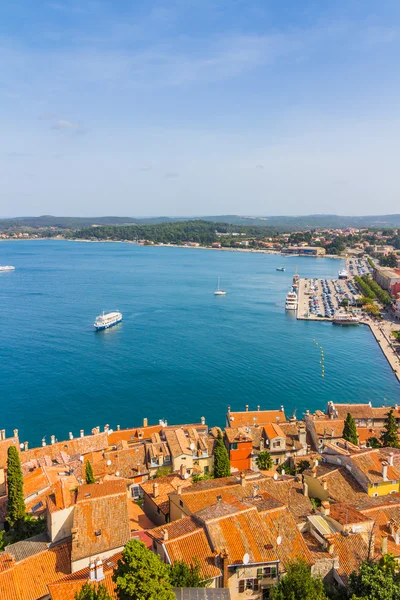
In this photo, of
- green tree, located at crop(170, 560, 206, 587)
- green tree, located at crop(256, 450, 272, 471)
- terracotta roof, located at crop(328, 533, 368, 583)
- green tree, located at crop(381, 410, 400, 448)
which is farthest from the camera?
green tree, located at crop(381, 410, 400, 448)

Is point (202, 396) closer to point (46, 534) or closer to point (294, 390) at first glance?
point (294, 390)

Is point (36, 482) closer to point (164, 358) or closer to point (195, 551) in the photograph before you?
point (195, 551)

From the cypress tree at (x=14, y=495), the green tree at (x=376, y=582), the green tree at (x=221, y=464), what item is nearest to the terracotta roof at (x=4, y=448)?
the cypress tree at (x=14, y=495)

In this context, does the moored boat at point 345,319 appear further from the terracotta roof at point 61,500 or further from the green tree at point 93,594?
the green tree at point 93,594

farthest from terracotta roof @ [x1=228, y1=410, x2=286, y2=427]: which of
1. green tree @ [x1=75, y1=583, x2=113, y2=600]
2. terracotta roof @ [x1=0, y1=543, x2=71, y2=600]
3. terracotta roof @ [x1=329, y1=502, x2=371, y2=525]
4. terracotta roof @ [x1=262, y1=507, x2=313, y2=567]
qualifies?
green tree @ [x1=75, y1=583, x2=113, y2=600]

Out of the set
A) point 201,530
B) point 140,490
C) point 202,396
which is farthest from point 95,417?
point 201,530

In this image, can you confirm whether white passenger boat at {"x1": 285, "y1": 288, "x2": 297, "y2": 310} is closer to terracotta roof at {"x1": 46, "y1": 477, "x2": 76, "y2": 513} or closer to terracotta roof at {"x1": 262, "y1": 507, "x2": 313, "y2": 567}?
terracotta roof at {"x1": 262, "y1": 507, "x2": 313, "y2": 567}
